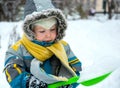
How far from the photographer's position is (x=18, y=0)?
16.2m

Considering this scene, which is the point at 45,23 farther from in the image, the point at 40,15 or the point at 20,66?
the point at 20,66

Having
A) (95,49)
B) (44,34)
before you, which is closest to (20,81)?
(44,34)

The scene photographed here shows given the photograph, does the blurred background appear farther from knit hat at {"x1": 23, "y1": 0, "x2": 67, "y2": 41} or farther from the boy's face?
the boy's face

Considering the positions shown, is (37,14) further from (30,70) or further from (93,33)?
A: (93,33)

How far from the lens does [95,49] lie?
794 centimetres

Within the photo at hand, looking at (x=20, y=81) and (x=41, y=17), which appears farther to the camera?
(x=41, y=17)

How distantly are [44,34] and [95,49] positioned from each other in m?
5.35

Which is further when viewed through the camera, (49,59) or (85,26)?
(85,26)

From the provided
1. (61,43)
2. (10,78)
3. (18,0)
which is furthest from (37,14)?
(18,0)

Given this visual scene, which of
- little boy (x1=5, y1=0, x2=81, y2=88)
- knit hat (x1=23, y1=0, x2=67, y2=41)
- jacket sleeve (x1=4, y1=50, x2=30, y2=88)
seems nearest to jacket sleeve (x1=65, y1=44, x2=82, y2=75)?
little boy (x1=5, y1=0, x2=81, y2=88)

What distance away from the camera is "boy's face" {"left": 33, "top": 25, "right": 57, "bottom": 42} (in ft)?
8.74

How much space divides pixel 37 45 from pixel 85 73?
1.28 ft

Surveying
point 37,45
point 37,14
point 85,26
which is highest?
point 37,14

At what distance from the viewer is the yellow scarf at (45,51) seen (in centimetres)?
263
